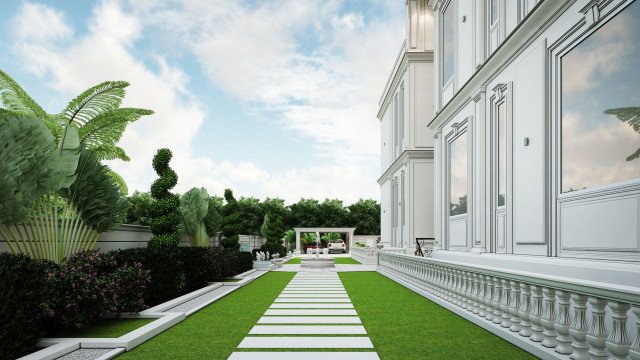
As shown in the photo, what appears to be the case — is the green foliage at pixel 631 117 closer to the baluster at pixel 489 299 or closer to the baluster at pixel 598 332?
the baluster at pixel 489 299

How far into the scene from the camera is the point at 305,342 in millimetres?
7062

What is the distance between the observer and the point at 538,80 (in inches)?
410

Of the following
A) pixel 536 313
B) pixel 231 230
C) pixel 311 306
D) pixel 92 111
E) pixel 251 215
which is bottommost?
pixel 311 306

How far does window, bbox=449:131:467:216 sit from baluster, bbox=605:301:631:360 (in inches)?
453

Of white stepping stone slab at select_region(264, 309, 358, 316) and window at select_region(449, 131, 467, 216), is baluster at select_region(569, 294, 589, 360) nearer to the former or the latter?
white stepping stone slab at select_region(264, 309, 358, 316)

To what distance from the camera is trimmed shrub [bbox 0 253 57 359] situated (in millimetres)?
5754

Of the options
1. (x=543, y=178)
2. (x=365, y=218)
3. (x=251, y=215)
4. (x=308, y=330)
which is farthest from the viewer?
(x=251, y=215)

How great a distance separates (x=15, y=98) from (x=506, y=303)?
14.7m

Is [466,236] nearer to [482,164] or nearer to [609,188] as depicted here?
[482,164]

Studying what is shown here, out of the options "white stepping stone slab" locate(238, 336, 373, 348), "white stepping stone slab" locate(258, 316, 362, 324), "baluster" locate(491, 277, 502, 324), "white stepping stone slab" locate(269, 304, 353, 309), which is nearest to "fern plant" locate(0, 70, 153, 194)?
"white stepping stone slab" locate(269, 304, 353, 309)

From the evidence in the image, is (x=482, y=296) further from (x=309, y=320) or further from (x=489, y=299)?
(x=309, y=320)

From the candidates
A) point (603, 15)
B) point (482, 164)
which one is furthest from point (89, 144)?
point (603, 15)

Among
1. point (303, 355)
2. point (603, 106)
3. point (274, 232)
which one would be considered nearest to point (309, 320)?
point (303, 355)

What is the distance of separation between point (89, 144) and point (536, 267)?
12398 millimetres
